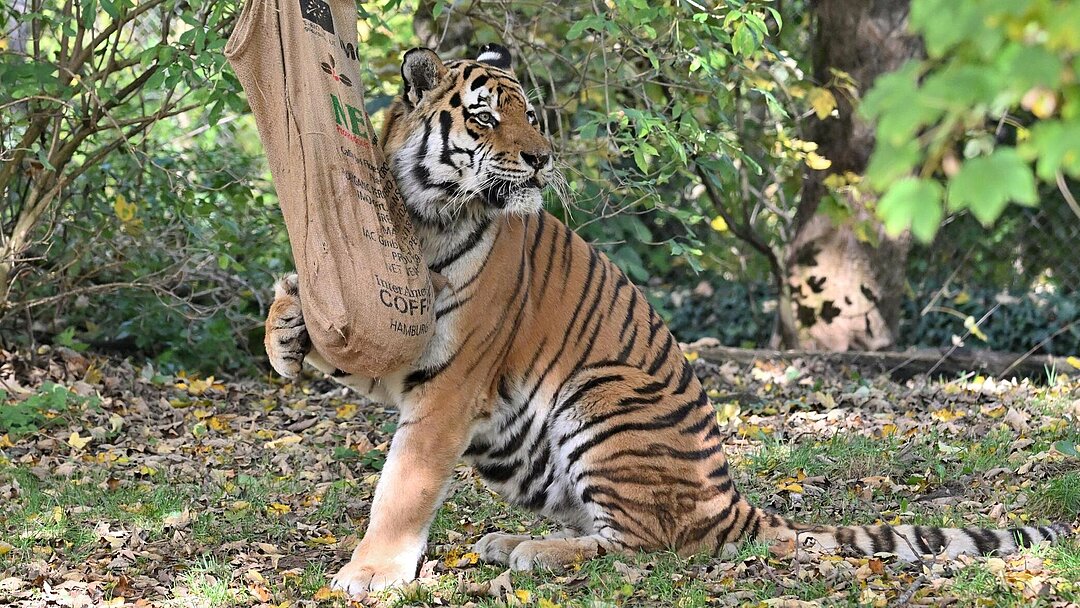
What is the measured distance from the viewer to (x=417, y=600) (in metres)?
3.50

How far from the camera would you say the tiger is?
366 cm

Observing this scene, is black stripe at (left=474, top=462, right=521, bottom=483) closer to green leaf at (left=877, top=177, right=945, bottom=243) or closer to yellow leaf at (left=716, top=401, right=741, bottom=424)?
yellow leaf at (left=716, top=401, right=741, bottom=424)

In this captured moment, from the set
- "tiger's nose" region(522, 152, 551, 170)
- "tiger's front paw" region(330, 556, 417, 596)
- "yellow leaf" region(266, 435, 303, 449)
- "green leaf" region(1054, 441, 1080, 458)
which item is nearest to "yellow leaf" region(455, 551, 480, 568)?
"tiger's front paw" region(330, 556, 417, 596)

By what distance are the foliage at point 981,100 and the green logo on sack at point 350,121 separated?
7.76 feet

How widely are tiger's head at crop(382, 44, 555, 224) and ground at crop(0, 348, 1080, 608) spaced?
1209mm

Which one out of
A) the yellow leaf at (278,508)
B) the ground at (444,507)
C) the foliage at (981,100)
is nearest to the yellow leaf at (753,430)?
the ground at (444,507)

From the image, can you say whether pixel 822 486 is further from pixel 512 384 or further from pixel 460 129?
pixel 460 129

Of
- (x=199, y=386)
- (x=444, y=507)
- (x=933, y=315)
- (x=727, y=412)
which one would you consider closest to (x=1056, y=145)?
(x=444, y=507)

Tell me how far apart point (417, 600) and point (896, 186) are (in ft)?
8.18

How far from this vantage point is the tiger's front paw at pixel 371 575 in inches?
139

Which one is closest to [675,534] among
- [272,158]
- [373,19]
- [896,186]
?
[272,158]

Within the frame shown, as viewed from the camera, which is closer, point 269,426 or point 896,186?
point 896,186

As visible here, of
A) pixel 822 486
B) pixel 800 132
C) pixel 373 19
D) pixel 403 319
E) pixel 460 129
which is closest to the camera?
pixel 403 319

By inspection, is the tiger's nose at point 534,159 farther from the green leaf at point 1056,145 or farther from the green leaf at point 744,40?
the green leaf at point 1056,145
